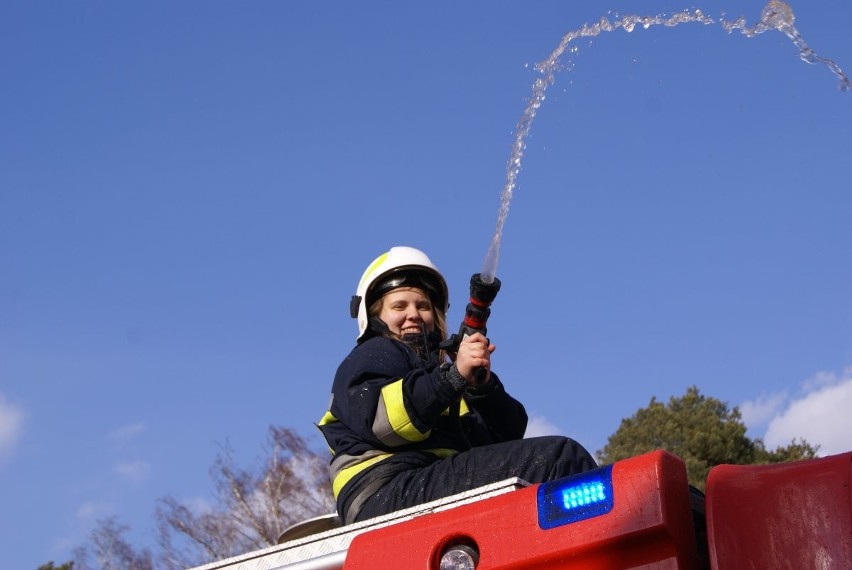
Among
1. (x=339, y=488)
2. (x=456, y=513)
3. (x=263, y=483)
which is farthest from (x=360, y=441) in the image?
(x=263, y=483)

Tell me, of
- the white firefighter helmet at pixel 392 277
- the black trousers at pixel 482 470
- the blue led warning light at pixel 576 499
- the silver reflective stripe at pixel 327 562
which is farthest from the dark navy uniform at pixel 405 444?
the blue led warning light at pixel 576 499

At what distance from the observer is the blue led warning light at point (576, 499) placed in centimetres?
269

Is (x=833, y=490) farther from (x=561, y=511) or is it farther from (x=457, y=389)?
(x=457, y=389)

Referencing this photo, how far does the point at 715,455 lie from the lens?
74.7 feet

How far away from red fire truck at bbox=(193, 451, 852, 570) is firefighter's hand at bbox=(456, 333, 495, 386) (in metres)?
1.20

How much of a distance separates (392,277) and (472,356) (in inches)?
49.0

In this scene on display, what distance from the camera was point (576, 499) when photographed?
2.73 meters

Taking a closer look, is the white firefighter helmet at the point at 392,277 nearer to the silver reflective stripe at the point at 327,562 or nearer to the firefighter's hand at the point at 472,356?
the firefighter's hand at the point at 472,356

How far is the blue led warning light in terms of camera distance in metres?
2.69

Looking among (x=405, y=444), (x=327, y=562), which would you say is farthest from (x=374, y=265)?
(x=327, y=562)

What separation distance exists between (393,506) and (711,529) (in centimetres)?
179

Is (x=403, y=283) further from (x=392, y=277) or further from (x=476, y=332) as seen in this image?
(x=476, y=332)

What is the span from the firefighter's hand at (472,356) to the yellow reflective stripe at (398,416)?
0.25 m

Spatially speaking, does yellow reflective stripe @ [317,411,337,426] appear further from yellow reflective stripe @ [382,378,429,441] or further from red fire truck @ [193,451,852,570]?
red fire truck @ [193,451,852,570]
